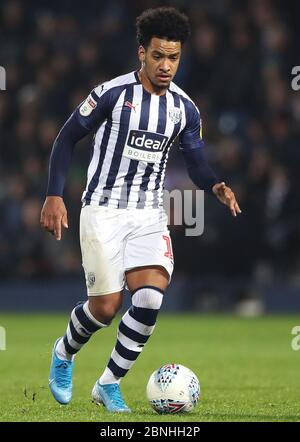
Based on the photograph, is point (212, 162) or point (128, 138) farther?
point (212, 162)

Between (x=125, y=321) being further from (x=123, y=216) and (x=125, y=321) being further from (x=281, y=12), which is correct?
(x=281, y=12)

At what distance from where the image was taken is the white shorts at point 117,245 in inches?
256

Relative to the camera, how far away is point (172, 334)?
11797 mm

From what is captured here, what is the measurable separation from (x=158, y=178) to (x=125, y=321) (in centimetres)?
82

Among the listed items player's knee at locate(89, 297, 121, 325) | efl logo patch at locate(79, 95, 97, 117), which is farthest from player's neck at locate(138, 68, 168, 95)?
player's knee at locate(89, 297, 121, 325)

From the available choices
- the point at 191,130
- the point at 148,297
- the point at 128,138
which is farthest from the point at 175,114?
the point at 148,297

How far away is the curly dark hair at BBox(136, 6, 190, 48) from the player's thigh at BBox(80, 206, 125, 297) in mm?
972

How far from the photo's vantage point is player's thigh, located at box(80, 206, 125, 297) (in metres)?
6.50

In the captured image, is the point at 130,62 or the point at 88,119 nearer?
the point at 88,119

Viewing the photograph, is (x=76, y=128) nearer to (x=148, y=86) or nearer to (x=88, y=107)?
(x=88, y=107)

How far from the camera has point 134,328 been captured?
6457mm

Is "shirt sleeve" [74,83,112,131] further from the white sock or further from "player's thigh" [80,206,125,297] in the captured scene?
the white sock

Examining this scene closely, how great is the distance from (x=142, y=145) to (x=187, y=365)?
303cm
